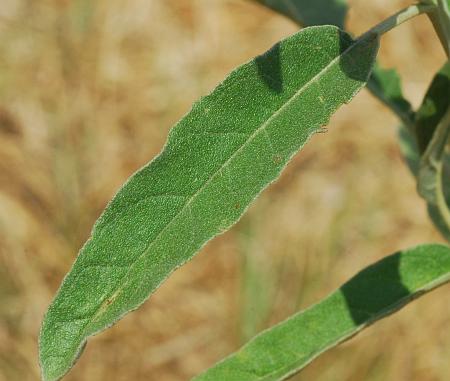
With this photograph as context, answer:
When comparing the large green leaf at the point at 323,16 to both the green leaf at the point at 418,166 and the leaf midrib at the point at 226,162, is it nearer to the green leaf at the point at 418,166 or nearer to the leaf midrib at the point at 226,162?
the green leaf at the point at 418,166

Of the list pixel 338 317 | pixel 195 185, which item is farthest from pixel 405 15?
pixel 338 317

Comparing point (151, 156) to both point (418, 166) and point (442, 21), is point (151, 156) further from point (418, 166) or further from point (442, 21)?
point (442, 21)

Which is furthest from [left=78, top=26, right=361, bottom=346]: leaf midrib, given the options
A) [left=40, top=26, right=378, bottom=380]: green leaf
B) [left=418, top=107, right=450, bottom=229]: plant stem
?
[left=418, top=107, right=450, bottom=229]: plant stem

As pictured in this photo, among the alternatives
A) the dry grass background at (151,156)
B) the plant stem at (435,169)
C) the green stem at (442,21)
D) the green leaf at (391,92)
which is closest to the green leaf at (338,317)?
the plant stem at (435,169)

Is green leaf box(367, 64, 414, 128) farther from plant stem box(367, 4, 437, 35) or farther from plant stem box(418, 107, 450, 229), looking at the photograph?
plant stem box(367, 4, 437, 35)

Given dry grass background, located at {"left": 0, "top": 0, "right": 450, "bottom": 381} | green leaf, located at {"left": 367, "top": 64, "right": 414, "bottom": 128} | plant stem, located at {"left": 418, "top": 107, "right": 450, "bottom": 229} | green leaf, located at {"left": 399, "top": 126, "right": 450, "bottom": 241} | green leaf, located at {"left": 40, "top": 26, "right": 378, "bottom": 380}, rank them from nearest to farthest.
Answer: green leaf, located at {"left": 40, "top": 26, "right": 378, "bottom": 380}
plant stem, located at {"left": 418, "top": 107, "right": 450, "bottom": 229}
green leaf, located at {"left": 367, "top": 64, "right": 414, "bottom": 128}
green leaf, located at {"left": 399, "top": 126, "right": 450, "bottom": 241}
dry grass background, located at {"left": 0, "top": 0, "right": 450, "bottom": 381}

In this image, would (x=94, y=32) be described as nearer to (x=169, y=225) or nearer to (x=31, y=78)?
(x=31, y=78)

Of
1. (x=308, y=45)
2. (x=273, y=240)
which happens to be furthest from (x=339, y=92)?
(x=273, y=240)
